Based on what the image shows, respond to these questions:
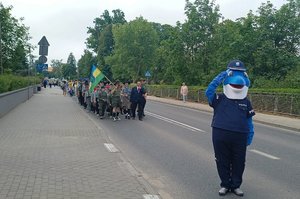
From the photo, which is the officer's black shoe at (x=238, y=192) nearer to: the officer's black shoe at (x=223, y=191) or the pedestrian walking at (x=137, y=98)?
the officer's black shoe at (x=223, y=191)

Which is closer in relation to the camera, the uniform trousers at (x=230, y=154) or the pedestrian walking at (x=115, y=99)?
the uniform trousers at (x=230, y=154)

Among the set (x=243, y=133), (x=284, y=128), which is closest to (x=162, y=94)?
(x=284, y=128)

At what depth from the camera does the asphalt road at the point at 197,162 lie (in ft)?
22.0

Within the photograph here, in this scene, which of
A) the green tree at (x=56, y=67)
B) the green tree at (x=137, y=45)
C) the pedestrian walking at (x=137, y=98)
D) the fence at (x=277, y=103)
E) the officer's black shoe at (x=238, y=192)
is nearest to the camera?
the officer's black shoe at (x=238, y=192)

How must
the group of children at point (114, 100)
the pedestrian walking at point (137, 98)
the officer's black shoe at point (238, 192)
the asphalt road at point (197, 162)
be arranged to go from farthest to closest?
the pedestrian walking at point (137, 98), the group of children at point (114, 100), the asphalt road at point (197, 162), the officer's black shoe at point (238, 192)

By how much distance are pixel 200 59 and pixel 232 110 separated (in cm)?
3417

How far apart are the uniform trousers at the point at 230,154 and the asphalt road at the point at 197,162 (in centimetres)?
24

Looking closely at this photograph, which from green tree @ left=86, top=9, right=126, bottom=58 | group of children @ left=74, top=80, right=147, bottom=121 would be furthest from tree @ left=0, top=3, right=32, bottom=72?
green tree @ left=86, top=9, right=126, bottom=58

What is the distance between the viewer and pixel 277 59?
31047 mm

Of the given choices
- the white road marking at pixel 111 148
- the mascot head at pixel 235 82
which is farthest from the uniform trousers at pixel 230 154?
the white road marking at pixel 111 148

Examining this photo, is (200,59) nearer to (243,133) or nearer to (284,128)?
(284,128)

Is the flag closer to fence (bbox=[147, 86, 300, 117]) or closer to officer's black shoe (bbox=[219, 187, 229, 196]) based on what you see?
fence (bbox=[147, 86, 300, 117])

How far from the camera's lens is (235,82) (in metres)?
6.14

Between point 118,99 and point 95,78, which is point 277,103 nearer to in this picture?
point 118,99
